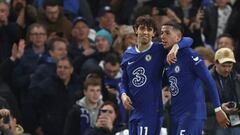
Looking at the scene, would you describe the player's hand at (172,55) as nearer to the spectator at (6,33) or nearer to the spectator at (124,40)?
the spectator at (124,40)

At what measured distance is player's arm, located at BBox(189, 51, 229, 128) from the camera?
10719 mm

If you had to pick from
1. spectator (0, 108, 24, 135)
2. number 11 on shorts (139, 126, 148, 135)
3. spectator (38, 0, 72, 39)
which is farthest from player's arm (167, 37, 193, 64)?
spectator (38, 0, 72, 39)

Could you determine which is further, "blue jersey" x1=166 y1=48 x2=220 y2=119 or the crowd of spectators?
the crowd of spectators

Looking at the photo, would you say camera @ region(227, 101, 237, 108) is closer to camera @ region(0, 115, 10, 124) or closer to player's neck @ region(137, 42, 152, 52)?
player's neck @ region(137, 42, 152, 52)

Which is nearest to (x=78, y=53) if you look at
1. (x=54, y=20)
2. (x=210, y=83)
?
(x=54, y=20)

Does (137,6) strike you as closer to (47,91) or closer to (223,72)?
(47,91)

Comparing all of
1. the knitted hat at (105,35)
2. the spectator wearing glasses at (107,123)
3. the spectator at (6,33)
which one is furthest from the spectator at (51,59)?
the spectator wearing glasses at (107,123)

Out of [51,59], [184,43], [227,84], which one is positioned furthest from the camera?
[51,59]

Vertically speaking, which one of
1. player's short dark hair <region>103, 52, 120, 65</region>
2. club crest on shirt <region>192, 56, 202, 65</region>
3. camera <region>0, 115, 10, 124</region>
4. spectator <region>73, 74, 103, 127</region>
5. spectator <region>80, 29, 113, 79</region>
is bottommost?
camera <region>0, 115, 10, 124</region>

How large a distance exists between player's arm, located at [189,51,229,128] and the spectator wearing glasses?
2.15 meters

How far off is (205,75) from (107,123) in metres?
2.50

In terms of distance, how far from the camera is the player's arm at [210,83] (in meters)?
10.7

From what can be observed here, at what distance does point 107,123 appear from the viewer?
507 inches

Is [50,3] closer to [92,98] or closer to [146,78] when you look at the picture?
[92,98]
